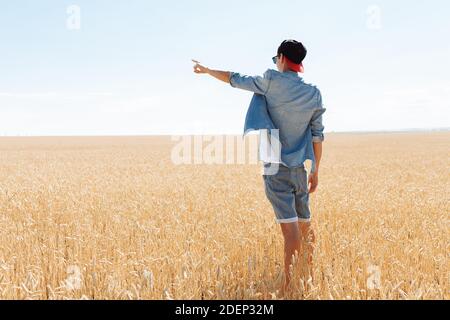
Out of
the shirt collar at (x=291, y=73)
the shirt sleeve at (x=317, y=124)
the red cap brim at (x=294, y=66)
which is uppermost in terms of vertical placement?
the red cap brim at (x=294, y=66)

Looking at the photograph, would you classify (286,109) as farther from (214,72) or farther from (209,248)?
(209,248)

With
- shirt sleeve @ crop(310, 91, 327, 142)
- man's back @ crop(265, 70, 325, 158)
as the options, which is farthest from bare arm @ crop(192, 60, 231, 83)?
shirt sleeve @ crop(310, 91, 327, 142)

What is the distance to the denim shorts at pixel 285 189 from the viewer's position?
3621 millimetres

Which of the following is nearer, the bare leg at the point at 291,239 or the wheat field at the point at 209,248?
the wheat field at the point at 209,248

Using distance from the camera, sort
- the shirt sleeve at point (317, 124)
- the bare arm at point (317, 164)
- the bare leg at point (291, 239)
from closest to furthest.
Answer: the bare leg at point (291, 239)
the shirt sleeve at point (317, 124)
the bare arm at point (317, 164)

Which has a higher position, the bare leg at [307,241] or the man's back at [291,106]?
the man's back at [291,106]

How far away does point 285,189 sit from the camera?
145 inches

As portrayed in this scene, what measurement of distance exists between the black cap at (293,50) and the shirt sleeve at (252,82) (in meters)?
0.23

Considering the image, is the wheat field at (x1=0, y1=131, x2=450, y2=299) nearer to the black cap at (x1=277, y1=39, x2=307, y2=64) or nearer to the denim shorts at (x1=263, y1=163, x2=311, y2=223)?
the denim shorts at (x1=263, y1=163, x2=311, y2=223)

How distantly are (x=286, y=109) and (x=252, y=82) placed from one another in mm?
389

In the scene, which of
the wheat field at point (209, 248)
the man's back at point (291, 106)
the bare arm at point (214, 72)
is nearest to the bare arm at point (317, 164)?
the man's back at point (291, 106)

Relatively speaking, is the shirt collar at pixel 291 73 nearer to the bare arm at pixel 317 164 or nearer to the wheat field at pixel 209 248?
the bare arm at pixel 317 164

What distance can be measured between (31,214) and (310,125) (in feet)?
17.4

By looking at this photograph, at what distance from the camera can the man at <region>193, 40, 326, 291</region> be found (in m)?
3.59
